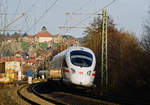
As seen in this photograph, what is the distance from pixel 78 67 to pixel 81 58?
94 cm

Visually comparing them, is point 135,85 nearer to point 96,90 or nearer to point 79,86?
point 96,90

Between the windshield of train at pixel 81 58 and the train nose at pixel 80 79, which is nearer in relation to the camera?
the train nose at pixel 80 79

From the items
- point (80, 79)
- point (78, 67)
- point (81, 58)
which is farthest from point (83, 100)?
point (81, 58)

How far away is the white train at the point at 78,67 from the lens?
20.1 metres

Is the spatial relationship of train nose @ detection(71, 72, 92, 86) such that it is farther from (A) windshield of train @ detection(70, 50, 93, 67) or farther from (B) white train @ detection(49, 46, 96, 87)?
(A) windshield of train @ detection(70, 50, 93, 67)

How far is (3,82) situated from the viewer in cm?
4100

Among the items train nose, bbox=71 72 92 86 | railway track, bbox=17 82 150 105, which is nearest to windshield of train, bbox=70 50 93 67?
train nose, bbox=71 72 92 86

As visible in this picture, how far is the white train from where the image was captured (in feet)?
65.8

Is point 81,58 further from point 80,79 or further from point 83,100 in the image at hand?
point 83,100

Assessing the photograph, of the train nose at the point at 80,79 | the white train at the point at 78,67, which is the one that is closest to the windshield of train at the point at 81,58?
the white train at the point at 78,67

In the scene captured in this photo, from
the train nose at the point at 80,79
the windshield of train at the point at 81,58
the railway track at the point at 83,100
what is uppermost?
the windshield of train at the point at 81,58

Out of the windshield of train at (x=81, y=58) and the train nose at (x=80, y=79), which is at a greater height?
the windshield of train at (x=81, y=58)

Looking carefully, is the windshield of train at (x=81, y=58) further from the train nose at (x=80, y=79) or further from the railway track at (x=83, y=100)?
the railway track at (x=83, y=100)

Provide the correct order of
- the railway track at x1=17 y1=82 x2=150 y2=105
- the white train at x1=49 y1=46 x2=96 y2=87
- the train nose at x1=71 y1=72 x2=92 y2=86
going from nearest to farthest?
the railway track at x1=17 y1=82 x2=150 y2=105
the train nose at x1=71 y1=72 x2=92 y2=86
the white train at x1=49 y1=46 x2=96 y2=87
